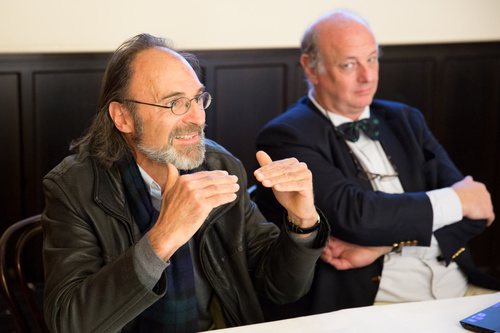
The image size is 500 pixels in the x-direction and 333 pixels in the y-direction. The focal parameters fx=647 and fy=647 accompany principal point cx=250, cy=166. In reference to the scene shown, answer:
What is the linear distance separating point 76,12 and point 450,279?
8.74ft

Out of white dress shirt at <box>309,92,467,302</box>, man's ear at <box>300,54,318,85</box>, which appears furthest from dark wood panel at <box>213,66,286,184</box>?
white dress shirt at <box>309,92,467,302</box>

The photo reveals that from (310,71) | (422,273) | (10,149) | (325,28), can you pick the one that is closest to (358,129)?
(310,71)

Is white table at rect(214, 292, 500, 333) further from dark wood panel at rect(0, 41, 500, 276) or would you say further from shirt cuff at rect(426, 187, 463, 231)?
dark wood panel at rect(0, 41, 500, 276)

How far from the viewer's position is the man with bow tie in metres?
2.64

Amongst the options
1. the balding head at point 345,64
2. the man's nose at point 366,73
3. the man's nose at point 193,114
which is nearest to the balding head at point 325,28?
the balding head at point 345,64

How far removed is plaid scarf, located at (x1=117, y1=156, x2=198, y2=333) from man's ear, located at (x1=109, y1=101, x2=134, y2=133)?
163 mm

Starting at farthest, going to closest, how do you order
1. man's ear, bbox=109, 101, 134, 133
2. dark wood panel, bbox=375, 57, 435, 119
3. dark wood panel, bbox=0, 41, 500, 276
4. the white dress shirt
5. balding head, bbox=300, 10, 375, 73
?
dark wood panel, bbox=375, 57, 435, 119 < dark wood panel, bbox=0, 41, 500, 276 < balding head, bbox=300, 10, 375, 73 < the white dress shirt < man's ear, bbox=109, 101, 134, 133

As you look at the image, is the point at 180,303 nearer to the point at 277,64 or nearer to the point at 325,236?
the point at 325,236

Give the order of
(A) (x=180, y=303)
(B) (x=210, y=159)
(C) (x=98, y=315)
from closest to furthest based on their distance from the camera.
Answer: (C) (x=98, y=315) < (A) (x=180, y=303) < (B) (x=210, y=159)

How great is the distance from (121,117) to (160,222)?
550mm

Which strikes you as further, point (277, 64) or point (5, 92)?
point (277, 64)

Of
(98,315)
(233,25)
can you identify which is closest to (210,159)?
(98,315)

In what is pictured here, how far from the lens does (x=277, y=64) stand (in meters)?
4.37

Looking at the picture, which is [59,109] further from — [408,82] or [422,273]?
[422,273]
